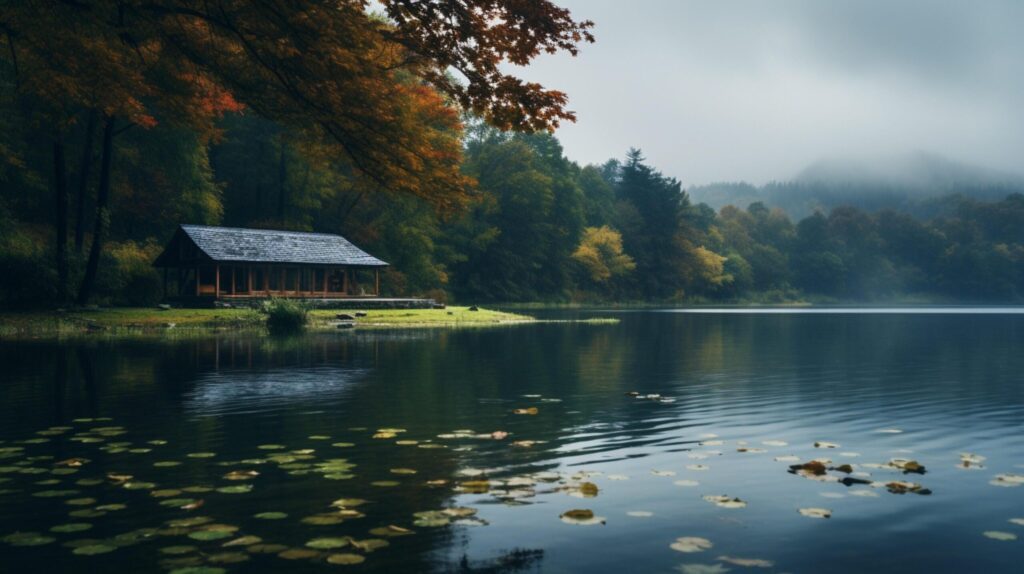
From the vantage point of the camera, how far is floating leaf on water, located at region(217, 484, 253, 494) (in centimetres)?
837

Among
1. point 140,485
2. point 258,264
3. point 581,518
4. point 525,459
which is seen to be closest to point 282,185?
point 258,264

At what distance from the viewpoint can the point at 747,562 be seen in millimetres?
6188

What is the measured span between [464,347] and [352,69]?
16512mm

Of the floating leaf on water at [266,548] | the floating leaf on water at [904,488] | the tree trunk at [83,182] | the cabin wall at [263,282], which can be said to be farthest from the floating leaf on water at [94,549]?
the cabin wall at [263,282]

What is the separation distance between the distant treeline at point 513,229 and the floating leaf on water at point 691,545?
32.4 feet

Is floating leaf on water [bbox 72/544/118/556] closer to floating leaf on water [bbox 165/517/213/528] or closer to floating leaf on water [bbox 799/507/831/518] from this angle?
floating leaf on water [bbox 165/517/213/528]

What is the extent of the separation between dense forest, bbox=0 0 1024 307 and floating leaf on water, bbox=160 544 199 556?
1059cm

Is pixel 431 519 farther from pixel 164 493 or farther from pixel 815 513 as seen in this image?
pixel 815 513

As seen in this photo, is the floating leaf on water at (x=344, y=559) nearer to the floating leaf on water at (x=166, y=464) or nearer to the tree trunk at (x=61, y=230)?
the floating leaf on water at (x=166, y=464)

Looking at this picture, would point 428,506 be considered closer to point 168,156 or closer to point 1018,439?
point 1018,439

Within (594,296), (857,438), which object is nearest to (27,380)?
(857,438)

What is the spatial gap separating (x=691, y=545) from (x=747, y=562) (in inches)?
20.1

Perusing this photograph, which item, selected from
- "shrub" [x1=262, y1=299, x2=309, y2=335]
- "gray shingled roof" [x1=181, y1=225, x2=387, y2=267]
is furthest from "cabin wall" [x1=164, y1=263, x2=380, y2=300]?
"shrub" [x1=262, y1=299, x2=309, y2=335]

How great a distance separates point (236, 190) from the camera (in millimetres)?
74250
